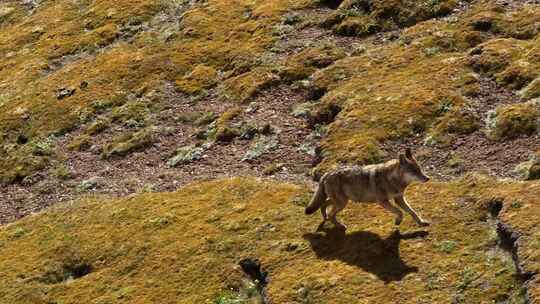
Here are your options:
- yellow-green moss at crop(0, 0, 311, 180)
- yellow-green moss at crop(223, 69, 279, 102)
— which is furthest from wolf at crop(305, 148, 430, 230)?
yellow-green moss at crop(0, 0, 311, 180)

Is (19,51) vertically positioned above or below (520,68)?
below

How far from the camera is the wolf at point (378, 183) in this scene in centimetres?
3055

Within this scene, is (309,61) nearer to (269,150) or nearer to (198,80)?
(198,80)

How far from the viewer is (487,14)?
5756 cm

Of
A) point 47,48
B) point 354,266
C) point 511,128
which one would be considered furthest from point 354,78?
point 47,48

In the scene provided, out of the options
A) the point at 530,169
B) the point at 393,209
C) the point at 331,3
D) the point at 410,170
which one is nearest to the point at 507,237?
the point at 393,209

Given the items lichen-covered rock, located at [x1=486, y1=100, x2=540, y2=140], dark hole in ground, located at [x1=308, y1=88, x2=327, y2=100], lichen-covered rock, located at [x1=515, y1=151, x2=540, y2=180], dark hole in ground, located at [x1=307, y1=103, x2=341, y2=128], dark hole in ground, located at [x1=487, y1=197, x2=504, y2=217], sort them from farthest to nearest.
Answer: dark hole in ground, located at [x1=308, y1=88, x2=327, y2=100] < dark hole in ground, located at [x1=307, y1=103, x2=341, y2=128] < lichen-covered rock, located at [x1=486, y1=100, x2=540, y2=140] < lichen-covered rock, located at [x1=515, y1=151, x2=540, y2=180] < dark hole in ground, located at [x1=487, y1=197, x2=504, y2=217]

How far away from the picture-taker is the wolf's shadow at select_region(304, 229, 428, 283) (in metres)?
30.6

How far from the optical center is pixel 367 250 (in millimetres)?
31969

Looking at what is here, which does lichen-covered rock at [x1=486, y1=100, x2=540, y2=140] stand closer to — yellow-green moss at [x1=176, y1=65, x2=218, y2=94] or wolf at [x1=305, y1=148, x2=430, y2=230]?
wolf at [x1=305, y1=148, x2=430, y2=230]

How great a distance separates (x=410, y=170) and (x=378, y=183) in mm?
1567

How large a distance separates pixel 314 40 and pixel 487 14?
1427 centimetres

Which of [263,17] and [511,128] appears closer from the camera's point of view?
[511,128]

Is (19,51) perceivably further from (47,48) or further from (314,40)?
(314,40)
